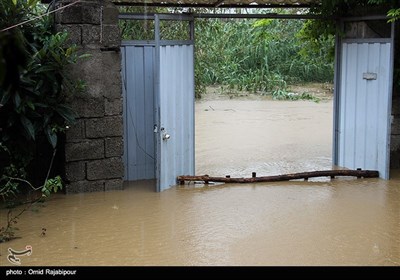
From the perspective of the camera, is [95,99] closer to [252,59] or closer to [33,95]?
[33,95]

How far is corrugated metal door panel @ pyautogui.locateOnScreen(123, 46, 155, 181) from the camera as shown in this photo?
8.88 meters

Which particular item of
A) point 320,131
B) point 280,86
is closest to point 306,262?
point 320,131

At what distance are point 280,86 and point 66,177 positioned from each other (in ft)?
48.0

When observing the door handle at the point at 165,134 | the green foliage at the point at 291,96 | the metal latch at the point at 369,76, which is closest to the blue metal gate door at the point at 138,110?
the door handle at the point at 165,134

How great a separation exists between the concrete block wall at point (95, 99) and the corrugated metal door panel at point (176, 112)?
25.8 inches

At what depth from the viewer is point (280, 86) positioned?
21.5 metres

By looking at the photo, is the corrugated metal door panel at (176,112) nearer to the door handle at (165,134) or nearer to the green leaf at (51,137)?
the door handle at (165,134)

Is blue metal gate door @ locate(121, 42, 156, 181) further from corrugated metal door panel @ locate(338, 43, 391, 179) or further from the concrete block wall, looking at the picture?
corrugated metal door panel @ locate(338, 43, 391, 179)

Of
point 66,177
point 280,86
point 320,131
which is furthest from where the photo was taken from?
point 280,86

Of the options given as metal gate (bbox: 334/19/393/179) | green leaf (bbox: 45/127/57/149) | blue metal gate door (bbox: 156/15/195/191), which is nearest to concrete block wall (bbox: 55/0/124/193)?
green leaf (bbox: 45/127/57/149)

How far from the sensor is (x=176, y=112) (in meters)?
8.58

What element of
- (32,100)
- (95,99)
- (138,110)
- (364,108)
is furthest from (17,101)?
(364,108)
